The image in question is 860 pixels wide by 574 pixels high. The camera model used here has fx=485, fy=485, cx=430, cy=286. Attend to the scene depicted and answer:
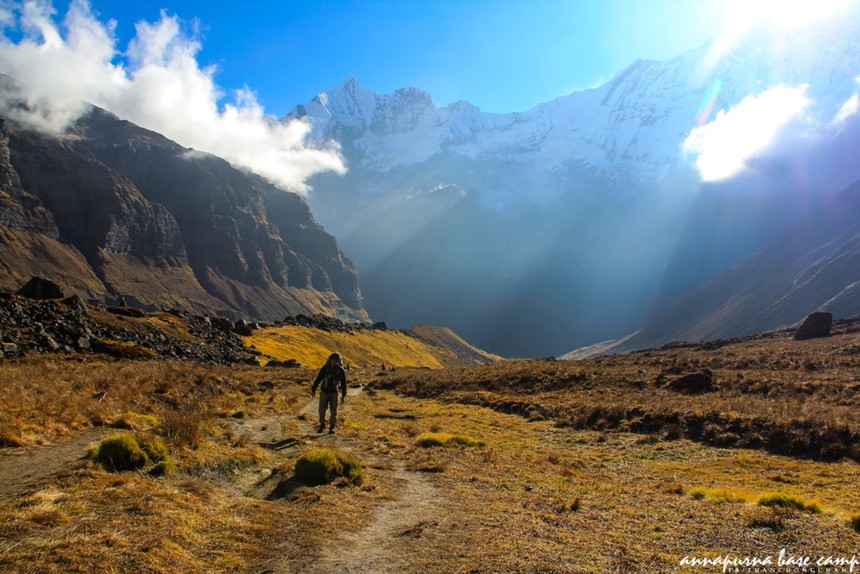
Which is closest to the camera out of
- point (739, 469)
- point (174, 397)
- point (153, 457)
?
point (153, 457)

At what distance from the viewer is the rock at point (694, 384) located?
29703mm

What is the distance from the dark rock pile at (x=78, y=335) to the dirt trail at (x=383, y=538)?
85.0 feet

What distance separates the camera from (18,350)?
26.6m

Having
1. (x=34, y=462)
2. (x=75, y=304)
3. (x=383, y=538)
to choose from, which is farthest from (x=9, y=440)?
(x=75, y=304)

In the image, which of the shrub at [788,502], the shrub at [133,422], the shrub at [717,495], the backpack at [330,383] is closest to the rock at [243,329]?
the backpack at [330,383]

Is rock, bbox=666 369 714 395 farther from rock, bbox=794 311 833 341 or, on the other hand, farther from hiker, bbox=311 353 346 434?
rock, bbox=794 311 833 341

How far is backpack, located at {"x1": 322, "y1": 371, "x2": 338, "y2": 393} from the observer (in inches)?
690

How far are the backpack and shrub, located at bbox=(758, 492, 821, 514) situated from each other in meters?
12.8

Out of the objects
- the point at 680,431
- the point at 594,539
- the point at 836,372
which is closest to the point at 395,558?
the point at 594,539

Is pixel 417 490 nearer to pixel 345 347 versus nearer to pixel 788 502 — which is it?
pixel 788 502

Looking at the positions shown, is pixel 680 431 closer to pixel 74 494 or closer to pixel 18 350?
pixel 74 494

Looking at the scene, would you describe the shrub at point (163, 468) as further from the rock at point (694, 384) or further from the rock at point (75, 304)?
the rock at point (75, 304)

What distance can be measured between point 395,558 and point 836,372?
3946 cm

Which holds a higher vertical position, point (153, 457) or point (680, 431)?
point (153, 457)
